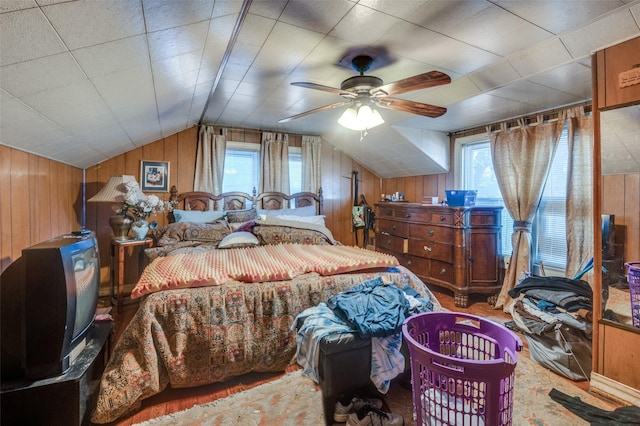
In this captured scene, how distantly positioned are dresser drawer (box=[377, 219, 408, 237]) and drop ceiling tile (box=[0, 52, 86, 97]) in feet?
11.5

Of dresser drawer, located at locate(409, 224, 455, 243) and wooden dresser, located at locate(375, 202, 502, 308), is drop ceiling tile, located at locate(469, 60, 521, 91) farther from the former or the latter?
dresser drawer, located at locate(409, 224, 455, 243)

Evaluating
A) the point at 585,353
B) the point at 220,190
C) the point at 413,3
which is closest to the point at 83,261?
the point at 413,3

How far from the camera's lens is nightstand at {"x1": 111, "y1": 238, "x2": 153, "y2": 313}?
2.95 meters

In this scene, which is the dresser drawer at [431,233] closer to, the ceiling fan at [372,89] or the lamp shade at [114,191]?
the ceiling fan at [372,89]

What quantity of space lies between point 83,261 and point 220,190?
97.3 inches

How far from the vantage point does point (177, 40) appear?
159 cm

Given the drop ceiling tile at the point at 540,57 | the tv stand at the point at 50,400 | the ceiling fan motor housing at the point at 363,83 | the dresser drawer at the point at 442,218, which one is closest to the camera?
the tv stand at the point at 50,400

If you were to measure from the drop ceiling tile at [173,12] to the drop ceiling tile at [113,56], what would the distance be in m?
0.12

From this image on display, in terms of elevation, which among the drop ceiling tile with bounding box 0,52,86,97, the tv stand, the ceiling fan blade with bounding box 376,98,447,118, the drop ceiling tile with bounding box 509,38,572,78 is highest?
the drop ceiling tile with bounding box 509,38,572,78

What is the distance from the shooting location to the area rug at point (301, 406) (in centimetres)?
152

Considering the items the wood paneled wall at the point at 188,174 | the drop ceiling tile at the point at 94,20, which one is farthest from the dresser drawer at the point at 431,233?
the drop ceiling tile at the point at 94,20

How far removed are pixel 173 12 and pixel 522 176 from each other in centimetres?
334

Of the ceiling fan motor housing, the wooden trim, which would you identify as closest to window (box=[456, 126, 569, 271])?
the wooden trim

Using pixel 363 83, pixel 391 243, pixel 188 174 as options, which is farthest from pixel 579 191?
pixel 188 174
